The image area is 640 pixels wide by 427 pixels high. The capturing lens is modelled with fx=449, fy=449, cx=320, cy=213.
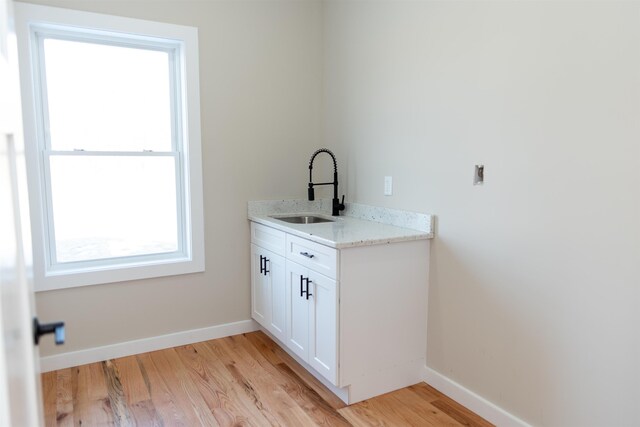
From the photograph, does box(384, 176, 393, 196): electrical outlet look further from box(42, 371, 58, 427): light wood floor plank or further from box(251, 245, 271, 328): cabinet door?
box(42, 371, 58, 427): light wood floor plank

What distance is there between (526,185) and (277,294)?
65.2 inches

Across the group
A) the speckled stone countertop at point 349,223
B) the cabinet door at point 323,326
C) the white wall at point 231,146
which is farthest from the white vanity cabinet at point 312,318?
the white wall at point 231,146

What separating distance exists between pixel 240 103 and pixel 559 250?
7.34 feet

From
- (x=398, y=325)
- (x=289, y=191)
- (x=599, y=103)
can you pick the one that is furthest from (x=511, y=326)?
(x=289, y=191)

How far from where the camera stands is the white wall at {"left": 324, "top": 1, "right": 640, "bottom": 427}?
168 centimetres

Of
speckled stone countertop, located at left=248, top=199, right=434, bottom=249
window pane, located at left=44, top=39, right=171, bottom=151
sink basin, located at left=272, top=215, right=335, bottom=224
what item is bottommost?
sink basin, located at left=272, top=215, right=335, bottom=224

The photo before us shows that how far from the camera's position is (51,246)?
2785 millimetres

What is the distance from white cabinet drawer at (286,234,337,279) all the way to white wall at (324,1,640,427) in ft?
2.00

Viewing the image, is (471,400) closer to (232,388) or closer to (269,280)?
(232,388)

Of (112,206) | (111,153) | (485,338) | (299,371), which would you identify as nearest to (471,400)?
(485,338)

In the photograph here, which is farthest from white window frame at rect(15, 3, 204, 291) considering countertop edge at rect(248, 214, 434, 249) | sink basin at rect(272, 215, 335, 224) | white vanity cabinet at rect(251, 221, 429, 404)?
white vanity cabinet at rect(251, 221, 429, 404)

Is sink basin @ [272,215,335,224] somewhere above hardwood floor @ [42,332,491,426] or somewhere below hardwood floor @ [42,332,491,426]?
above

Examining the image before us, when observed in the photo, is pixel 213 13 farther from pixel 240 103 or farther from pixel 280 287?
pixel 280 287

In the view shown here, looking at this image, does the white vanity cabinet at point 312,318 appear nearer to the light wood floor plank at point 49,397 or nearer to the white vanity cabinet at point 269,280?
the white vanity cabinet at point 269,280
